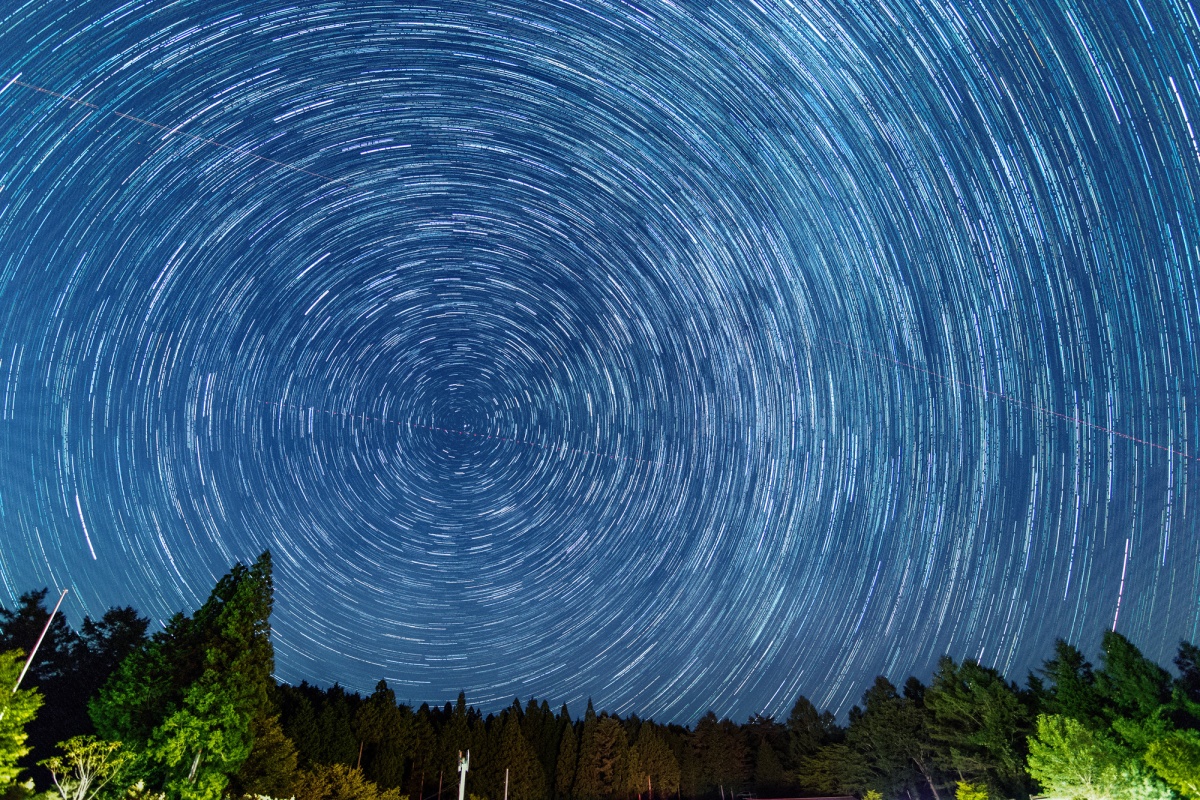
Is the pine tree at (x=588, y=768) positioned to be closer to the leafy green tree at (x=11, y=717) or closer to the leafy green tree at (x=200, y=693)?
the leafy green tree at (x=200, y=693)

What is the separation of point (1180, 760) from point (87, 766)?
40.6 m

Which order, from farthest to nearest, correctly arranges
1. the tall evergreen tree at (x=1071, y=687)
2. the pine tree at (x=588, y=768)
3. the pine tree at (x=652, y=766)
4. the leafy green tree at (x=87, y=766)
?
the pine tree at (x=652, y=766)
the pine tree at (x=588, y=768)
the tall evergreen tree at (x=1071, y=687)
the leafy green tree at (x=87, y=766)

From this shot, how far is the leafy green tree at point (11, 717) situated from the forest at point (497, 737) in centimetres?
9

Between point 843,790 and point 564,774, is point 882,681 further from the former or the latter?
point 564,774

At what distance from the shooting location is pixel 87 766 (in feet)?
71.1

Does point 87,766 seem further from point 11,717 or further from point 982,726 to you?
point 982,726

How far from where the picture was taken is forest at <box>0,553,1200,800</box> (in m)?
23.8

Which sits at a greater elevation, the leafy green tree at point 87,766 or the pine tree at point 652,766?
the pine tree at point 652,766

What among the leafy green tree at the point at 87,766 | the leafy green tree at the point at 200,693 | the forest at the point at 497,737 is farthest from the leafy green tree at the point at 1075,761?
the leafy green tree at the point at 87,766

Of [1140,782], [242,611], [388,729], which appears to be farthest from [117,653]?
[1140,782]

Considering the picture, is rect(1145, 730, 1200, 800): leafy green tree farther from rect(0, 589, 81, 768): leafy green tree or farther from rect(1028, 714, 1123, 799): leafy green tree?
rect(0, 589, 81, 768): leafy green tree

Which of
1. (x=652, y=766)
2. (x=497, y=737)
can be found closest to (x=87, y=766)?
(x=497, y=737)

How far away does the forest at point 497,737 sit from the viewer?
23828mm

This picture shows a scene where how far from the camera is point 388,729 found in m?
45.0
